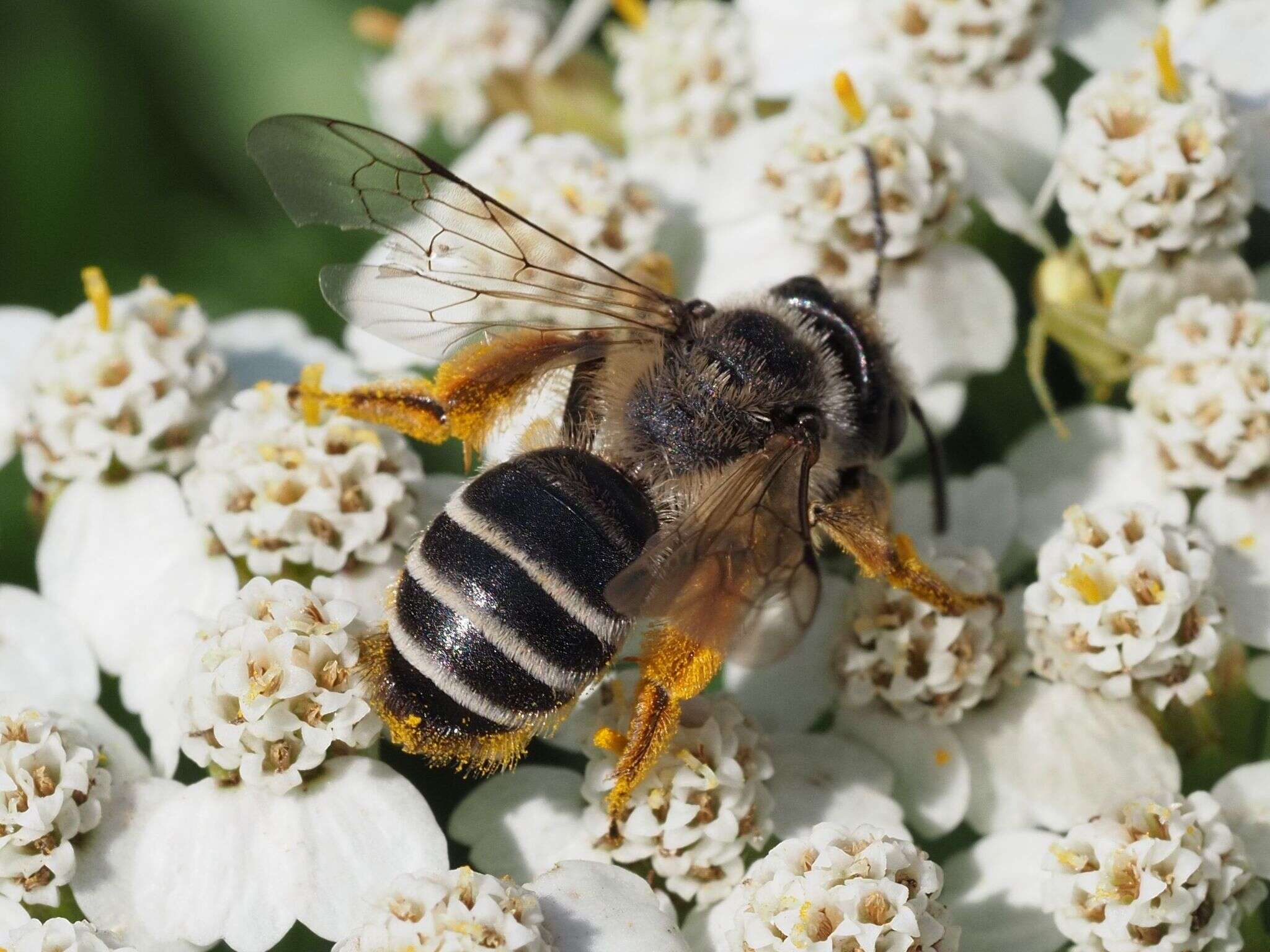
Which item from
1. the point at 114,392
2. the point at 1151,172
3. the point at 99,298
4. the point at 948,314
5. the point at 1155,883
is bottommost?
the point at 1155,883

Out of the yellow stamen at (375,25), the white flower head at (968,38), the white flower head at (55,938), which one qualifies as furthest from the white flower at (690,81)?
the white flower head at (55,938)

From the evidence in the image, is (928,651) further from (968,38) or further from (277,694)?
(968,38)

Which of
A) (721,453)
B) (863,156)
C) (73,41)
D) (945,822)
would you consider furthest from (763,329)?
(73,41)

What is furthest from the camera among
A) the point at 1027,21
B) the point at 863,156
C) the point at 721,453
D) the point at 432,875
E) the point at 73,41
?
the point at 73,41

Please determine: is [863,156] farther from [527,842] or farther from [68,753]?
[68,753]

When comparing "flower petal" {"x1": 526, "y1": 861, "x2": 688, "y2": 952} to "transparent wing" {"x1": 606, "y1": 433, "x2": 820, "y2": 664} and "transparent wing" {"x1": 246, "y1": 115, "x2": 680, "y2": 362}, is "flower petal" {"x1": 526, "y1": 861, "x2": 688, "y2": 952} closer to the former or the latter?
"transparent wing" {"x1": 606, "y1": 433, "x2": 820, "y2": 664}

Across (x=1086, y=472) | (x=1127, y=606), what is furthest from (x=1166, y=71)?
(x=1127, y=606)

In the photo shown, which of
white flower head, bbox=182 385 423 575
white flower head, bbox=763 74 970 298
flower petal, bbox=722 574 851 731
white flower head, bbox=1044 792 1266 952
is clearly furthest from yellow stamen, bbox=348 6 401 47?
white flower head, bbox=1044 792 1266 952

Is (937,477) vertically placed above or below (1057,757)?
above

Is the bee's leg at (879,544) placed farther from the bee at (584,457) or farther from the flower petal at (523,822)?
the flower petal at (523,822)
